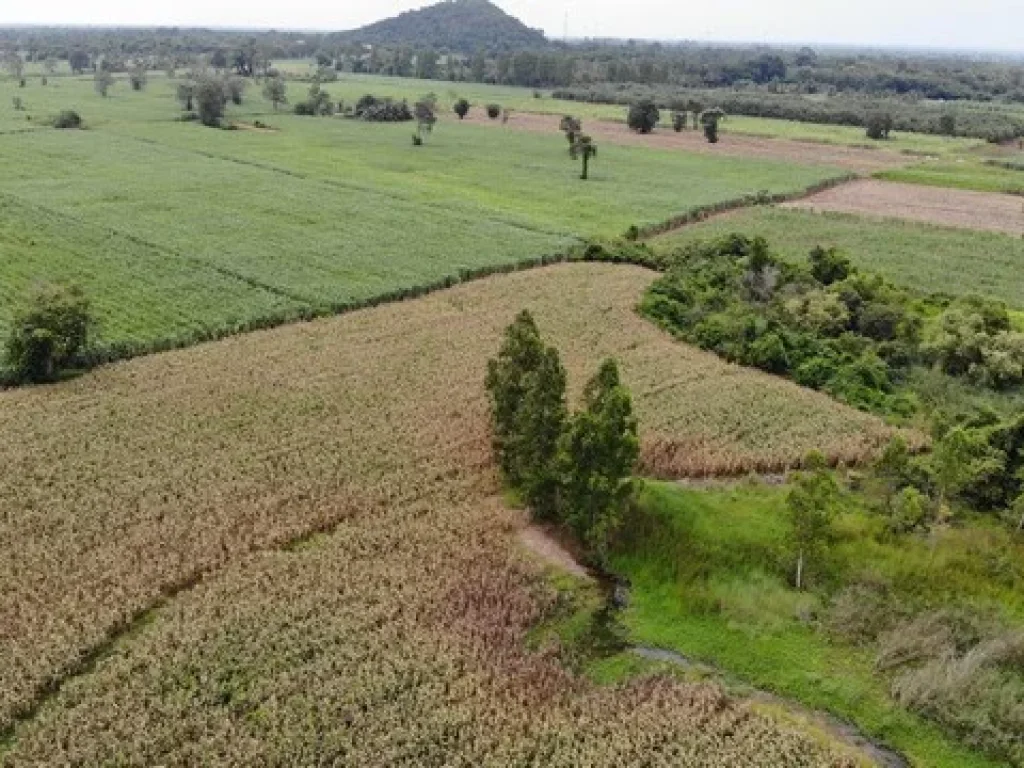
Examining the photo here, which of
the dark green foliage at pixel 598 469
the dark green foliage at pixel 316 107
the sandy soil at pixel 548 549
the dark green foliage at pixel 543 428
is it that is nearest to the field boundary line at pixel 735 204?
the dark green foliage at pixel 543 428

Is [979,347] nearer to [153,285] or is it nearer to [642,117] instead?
[153,285]

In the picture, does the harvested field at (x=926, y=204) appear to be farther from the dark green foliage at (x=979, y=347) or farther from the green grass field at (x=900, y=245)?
the dark green foliage at (x=979, y=347)

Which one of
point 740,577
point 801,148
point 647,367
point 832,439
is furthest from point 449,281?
point 801,148

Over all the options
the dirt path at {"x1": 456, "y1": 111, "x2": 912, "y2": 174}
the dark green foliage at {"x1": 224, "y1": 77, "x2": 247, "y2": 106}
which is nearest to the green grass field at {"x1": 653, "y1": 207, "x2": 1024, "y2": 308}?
the dirt path at {"x1": 456, "y1": 111, "x2": 912, "y2": 174}

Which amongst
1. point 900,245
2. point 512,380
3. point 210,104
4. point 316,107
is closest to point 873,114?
point 900,245

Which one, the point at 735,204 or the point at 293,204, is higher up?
the point at 735,204

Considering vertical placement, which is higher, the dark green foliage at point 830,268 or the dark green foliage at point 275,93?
the dark green foliage at point 275,93

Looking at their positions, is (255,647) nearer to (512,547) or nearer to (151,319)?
(512,547)
